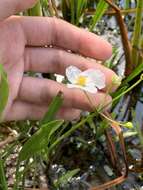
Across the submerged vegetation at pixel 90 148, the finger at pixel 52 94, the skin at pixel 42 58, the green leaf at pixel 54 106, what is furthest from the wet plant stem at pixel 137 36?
the green leaf at pixel 54 106

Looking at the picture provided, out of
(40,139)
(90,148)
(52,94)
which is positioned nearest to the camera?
(40,139)

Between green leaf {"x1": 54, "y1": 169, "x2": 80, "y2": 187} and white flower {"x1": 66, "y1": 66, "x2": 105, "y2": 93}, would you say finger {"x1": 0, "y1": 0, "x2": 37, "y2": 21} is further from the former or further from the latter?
green leaf {"x1": 54, "y1": 169, "x2": 80, "y2": 187}

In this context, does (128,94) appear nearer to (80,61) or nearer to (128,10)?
(128,10)

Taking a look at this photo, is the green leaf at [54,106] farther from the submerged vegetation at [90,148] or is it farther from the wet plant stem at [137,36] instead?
the wet plant stem at [137,36]

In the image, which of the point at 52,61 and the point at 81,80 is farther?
the point at 52,61

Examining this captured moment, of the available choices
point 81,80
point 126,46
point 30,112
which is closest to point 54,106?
point 81,80

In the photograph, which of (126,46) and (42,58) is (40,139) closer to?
(42,58)
